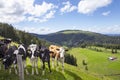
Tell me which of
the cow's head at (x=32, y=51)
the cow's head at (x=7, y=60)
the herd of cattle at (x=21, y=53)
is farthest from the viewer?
the cow's head at (x=32, y=51)

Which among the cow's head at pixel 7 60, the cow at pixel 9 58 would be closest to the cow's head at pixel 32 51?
the cow at pixel 9 58

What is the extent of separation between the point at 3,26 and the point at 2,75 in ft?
383

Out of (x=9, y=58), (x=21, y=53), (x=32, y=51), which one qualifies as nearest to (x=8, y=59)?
(x=9, y=58)

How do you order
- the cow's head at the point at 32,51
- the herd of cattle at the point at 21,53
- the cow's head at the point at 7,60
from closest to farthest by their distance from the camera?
1. the cow's head at the point at 7,60
2. the herd of cattle at the point at 21,53
3. the cow's head at the point at 32,51

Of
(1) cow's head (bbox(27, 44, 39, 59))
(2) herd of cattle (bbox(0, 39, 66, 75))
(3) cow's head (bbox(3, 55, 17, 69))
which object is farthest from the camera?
(1) cow's head (bbox(27, 44, 39, 59))

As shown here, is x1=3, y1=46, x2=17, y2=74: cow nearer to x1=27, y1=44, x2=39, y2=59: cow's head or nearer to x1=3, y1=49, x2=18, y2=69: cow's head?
x1=3, y1=49, x2=18, y2=69: cow's head

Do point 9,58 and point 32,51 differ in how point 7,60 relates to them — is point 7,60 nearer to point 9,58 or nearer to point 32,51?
point 9,58

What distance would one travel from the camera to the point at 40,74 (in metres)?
24.6

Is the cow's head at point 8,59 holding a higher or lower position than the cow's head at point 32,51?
lower

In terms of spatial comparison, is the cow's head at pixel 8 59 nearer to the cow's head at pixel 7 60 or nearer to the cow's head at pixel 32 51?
the cow's head at pixel 7 60

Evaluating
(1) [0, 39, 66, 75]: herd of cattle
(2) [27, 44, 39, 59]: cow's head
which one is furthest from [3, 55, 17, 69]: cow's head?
(2) [27, 44, 39, 59]: cow's head

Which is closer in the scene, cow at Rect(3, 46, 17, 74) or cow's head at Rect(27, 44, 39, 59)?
cow at Rect(3, 46, 17, 74)

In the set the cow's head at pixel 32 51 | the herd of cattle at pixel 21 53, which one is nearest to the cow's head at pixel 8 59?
the herd of cattle at pixel 21 53

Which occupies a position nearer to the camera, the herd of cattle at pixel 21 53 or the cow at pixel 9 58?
the cow at pixel 9 58
